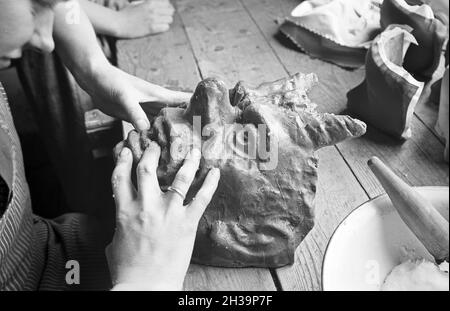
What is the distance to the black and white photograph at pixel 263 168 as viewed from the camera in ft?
1.23

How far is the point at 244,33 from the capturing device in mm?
846

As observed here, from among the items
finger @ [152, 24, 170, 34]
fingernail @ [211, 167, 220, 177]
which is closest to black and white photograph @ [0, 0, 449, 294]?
fingernail @ [211, 167, 220, 177]

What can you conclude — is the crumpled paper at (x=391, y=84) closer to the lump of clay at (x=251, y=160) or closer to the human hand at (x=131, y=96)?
the lump of clay at (x=251, y=160)

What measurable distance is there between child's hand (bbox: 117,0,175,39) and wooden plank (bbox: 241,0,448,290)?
34 cm

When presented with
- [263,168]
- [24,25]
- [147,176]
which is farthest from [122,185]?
[24,25]

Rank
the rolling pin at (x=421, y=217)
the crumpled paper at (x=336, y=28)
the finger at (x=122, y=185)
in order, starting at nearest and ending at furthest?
the rolling pin at (x=421, y=217) < the finger at (x=122, y=185) < the crumpled paper at (x=336, y=28)

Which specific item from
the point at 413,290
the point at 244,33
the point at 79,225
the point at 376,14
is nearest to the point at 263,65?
the point at 244,33

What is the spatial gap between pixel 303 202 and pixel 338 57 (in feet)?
0.91

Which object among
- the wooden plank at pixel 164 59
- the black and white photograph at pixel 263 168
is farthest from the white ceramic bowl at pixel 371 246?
the wooden plank at pixel 164 59

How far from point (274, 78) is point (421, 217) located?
41 centimetres

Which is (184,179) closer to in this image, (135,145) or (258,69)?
(135,145)

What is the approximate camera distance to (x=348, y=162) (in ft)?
1.86

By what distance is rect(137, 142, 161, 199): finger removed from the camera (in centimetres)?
43

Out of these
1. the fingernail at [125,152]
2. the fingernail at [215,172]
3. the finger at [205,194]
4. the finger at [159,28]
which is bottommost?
the finger at [159,28]
